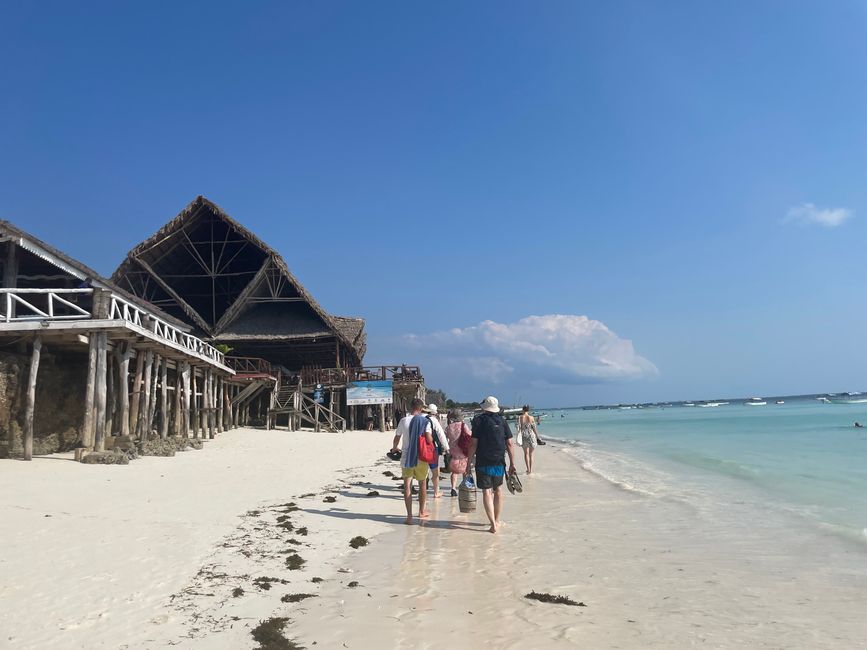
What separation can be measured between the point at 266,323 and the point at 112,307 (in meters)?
15.3

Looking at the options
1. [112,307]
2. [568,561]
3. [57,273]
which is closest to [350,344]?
[57,273]

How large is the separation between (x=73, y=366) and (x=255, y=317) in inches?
571

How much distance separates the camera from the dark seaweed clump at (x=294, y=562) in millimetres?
4995

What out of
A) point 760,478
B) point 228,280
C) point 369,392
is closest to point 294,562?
point 760,478

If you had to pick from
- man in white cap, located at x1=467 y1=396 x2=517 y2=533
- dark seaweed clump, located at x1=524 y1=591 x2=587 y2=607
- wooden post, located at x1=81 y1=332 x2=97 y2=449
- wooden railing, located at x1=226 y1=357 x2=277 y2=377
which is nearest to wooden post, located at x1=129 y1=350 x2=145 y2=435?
wooden post, located at x1=81 y1=332 x2=97 y2=449

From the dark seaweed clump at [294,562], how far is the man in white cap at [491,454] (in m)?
2.15

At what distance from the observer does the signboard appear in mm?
25781

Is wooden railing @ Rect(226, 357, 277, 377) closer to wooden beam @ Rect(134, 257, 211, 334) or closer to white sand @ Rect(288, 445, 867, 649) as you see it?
wooden beam @ Rect(134, 257, 211, 334)

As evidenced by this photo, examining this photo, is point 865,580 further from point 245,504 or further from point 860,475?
point 860,475

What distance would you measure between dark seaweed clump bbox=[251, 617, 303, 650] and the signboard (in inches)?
867

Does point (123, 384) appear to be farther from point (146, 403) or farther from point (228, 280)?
point (228, 280)

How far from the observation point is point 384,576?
4875 mm

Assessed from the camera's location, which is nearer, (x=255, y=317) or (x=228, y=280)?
(x=255, y=317)

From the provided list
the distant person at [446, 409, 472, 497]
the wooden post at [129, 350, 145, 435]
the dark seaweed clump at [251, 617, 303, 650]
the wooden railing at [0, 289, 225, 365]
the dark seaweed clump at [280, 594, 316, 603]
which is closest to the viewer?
the dark seaweed clump at [251, 617, 303, 650]
